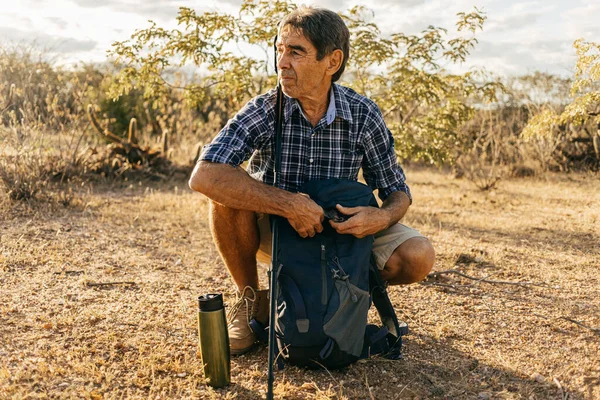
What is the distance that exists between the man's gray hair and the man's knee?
963 mm

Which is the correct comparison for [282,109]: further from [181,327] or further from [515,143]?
[515,143]

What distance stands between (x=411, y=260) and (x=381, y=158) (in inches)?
20.8

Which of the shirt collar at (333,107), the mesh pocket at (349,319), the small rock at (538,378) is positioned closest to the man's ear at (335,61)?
the shirt collar at (333,107)

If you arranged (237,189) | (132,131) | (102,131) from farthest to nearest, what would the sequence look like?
(102,131)
(132,131)
(237,189)

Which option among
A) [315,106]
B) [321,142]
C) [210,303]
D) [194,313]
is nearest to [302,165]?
[321,142]

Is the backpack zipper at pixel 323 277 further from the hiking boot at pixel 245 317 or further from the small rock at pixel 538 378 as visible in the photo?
the small rock at pixel 538 378

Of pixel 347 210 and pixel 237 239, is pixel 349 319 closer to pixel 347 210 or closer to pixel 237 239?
pixel 347 210

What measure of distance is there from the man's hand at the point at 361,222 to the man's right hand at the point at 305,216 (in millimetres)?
75

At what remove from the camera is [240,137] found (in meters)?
2.72

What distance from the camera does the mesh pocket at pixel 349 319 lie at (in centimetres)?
245

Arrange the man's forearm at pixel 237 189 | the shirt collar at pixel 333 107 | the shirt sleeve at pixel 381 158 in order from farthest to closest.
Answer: the shirt sleeve at pixel 381 158, the shirt collar at pixel 333 107, the man's forearm at pixel 237 189

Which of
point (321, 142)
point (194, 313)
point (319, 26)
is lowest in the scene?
point (194, 313)

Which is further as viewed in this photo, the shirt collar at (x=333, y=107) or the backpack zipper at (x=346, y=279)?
the shirt collar at (x=333, y=107)

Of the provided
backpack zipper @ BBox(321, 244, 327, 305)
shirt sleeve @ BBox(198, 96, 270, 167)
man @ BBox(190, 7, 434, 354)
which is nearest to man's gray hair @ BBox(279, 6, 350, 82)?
man @ BBox(190, 7, 434, 354)
